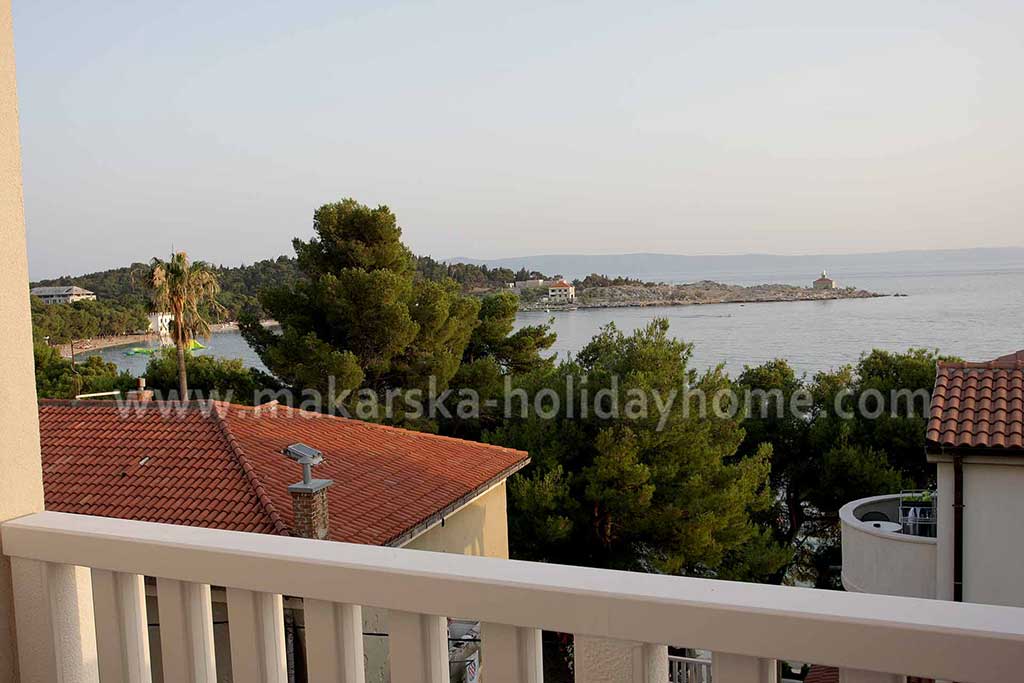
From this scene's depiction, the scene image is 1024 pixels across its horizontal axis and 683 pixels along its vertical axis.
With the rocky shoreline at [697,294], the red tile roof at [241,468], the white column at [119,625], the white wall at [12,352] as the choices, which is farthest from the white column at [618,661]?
the rocky shoreline at [697,294]

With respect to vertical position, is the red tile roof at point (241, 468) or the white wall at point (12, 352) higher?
the white wall at point (12, 352)

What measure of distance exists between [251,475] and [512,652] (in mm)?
10024

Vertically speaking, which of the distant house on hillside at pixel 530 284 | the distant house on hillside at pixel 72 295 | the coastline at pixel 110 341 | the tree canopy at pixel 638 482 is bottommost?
the tree canopy at pixel 638 482

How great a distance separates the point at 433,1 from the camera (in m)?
23.1

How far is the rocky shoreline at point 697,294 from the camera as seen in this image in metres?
32.2

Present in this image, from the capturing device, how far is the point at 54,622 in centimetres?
129

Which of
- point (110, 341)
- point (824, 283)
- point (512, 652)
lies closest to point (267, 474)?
point (512, 652)

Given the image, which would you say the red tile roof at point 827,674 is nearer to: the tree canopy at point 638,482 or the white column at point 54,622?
the white column at point 54,622

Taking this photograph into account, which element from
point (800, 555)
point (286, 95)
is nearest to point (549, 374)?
point (800, 555)

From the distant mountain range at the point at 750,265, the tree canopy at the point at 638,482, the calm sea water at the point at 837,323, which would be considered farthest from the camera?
the distant mountain range at the point at 750,265

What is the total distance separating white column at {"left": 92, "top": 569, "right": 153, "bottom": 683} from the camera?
1238mm

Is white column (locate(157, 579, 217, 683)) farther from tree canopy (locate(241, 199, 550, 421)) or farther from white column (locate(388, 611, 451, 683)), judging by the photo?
tree canopy (locate(241, 199, 550, 421))

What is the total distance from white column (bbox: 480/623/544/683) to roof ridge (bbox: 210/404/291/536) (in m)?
8.09

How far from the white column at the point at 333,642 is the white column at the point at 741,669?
0.45 m
